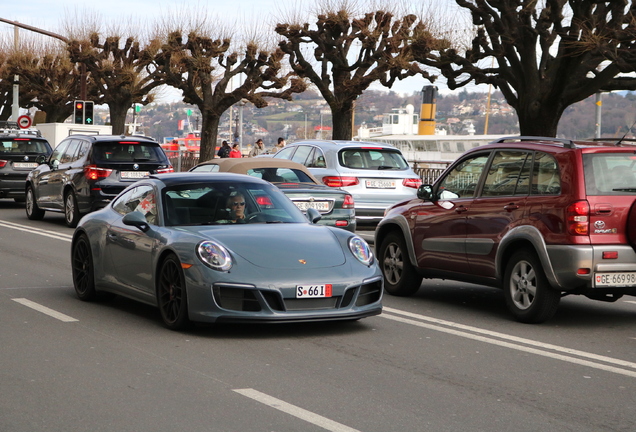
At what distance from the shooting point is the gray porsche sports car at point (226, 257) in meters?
7.96

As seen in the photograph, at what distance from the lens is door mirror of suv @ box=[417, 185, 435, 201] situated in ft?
34.9

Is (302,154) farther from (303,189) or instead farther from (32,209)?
(32,209)

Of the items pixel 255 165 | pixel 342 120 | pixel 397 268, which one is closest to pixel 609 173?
pixel 397 268

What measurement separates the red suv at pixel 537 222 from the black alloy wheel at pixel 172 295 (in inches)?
121

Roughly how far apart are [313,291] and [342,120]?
29.0m

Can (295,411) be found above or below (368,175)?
below

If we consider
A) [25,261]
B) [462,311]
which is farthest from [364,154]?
[462,311]

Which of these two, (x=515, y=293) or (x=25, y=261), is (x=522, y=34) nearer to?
(x=25, y=261)

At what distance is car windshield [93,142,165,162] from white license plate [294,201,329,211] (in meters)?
6.25

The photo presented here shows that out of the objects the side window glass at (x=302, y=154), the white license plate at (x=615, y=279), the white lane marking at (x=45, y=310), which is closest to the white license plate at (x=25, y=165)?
the side window glass at (x=302, y=154)

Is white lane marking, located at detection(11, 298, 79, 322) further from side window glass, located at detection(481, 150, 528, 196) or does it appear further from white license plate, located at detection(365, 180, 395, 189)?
white license plate, located at detection(365, 180, 395, 189)

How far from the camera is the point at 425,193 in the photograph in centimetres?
1066

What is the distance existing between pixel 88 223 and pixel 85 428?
17.0ft

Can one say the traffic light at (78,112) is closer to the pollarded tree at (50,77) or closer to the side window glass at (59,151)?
the side window glass at (59,151)
